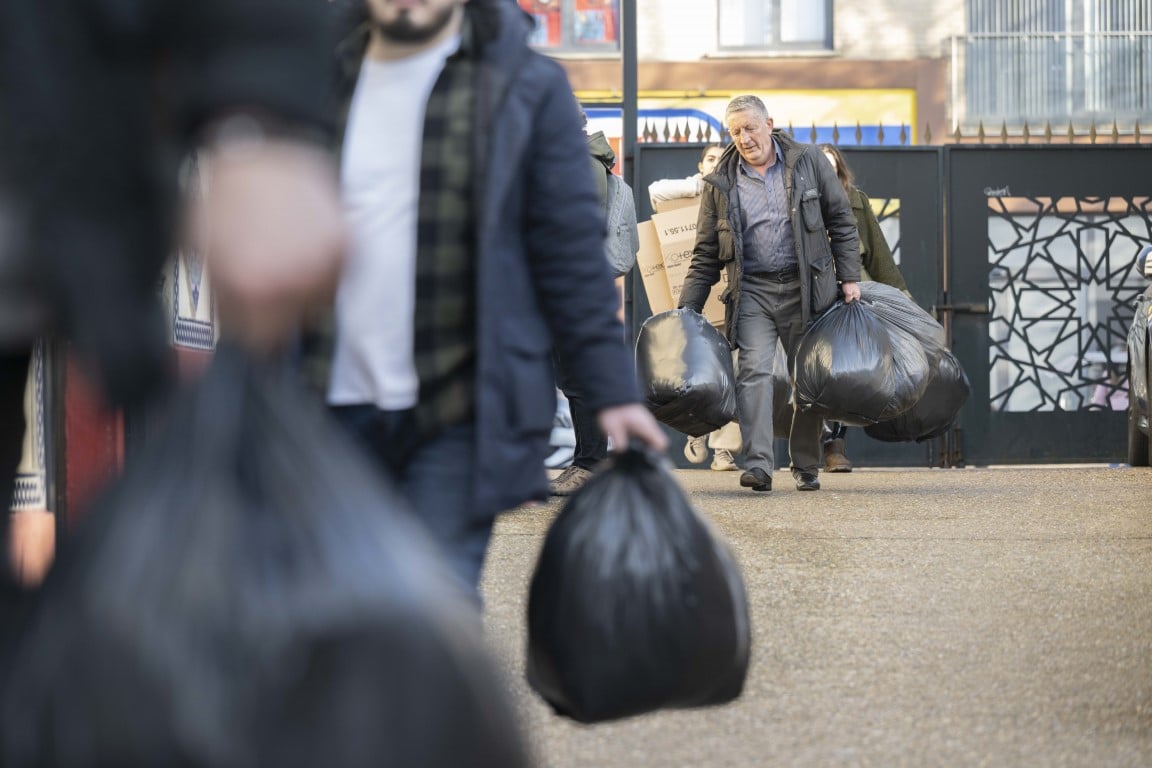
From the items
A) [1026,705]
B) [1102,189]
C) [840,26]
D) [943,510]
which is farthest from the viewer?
[840,26]

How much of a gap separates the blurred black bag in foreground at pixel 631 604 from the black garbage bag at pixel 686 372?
609 centimetres

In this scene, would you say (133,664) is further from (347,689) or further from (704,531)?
(704,531)

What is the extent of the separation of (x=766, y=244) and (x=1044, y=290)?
4854mm

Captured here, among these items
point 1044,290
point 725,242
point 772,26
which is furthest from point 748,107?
point 772,26

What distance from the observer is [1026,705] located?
4605mm

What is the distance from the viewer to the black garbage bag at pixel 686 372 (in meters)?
9.12

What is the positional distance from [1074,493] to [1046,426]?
3.50 meters

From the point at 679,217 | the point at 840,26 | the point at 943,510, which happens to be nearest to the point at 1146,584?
the point at 943,510

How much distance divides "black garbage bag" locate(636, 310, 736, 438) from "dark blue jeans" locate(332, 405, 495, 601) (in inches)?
243

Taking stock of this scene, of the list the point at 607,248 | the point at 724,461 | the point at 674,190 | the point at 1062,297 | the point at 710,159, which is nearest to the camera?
the point at 607,248

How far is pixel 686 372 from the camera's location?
9125 mm

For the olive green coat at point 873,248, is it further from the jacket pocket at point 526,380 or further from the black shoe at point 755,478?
the jacket pocket at point 526,380

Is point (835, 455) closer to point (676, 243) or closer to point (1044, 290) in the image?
point (676, 243)

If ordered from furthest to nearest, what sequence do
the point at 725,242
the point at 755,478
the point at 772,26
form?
the point at 772,26, the point at 755,478, the point at 725,242
